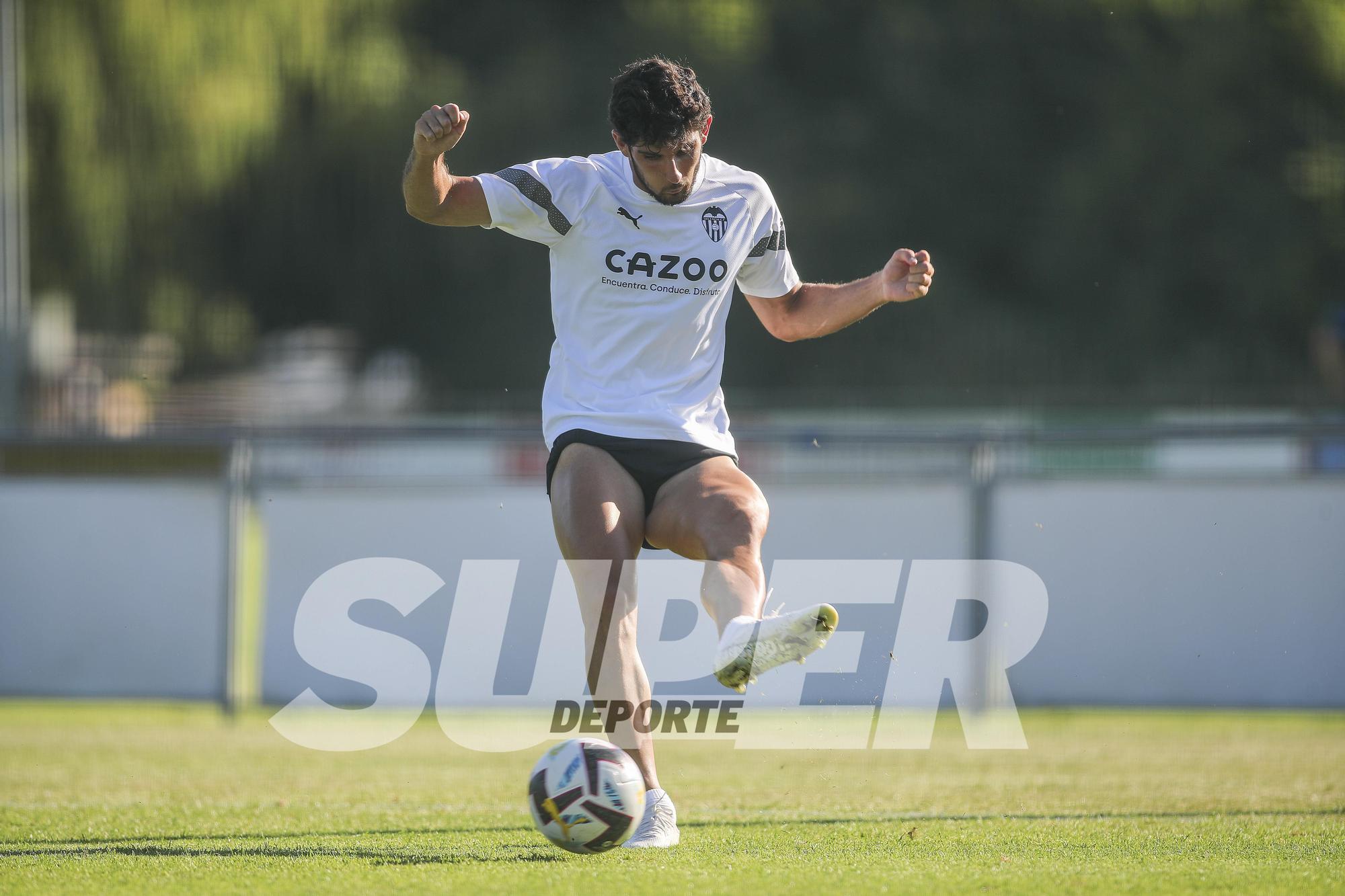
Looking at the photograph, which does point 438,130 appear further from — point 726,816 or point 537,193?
point 726,816

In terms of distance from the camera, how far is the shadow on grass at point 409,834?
15.0ft

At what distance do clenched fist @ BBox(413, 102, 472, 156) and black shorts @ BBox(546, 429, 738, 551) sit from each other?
943 millimetres

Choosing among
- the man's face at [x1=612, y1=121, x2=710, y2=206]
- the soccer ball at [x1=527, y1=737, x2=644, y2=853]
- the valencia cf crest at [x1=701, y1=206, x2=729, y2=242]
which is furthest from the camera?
the valencia cf crest at [x1=701, y1=206, x2=729, y2=242]

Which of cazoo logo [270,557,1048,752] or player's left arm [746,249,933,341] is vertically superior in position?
player's left arm [746,249,933,341]

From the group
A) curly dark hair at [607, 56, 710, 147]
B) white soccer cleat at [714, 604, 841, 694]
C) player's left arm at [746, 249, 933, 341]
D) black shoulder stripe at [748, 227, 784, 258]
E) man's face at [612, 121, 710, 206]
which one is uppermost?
curly dark hair at [607, 56, 710, 147]

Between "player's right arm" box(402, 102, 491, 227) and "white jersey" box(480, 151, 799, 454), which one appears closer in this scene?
"player's right arm" box(402, 102, 491, 227)

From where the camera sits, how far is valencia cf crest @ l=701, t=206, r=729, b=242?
486 cm

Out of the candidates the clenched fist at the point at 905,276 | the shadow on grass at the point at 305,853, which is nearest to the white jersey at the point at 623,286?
the clenched fist at the point at 905,276

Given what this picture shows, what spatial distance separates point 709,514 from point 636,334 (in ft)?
2.05

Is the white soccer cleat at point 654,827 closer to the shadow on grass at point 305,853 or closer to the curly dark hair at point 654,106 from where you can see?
the shadow on grass at point 305,853

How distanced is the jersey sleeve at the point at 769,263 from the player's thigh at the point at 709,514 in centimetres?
69

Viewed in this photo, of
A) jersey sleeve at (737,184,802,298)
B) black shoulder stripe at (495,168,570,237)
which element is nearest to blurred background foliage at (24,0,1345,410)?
jersey sleeve at (737,184,802,298)

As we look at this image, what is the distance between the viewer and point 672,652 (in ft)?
27.3

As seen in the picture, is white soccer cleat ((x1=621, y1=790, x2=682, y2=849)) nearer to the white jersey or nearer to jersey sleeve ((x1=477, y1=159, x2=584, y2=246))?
the white jersey
